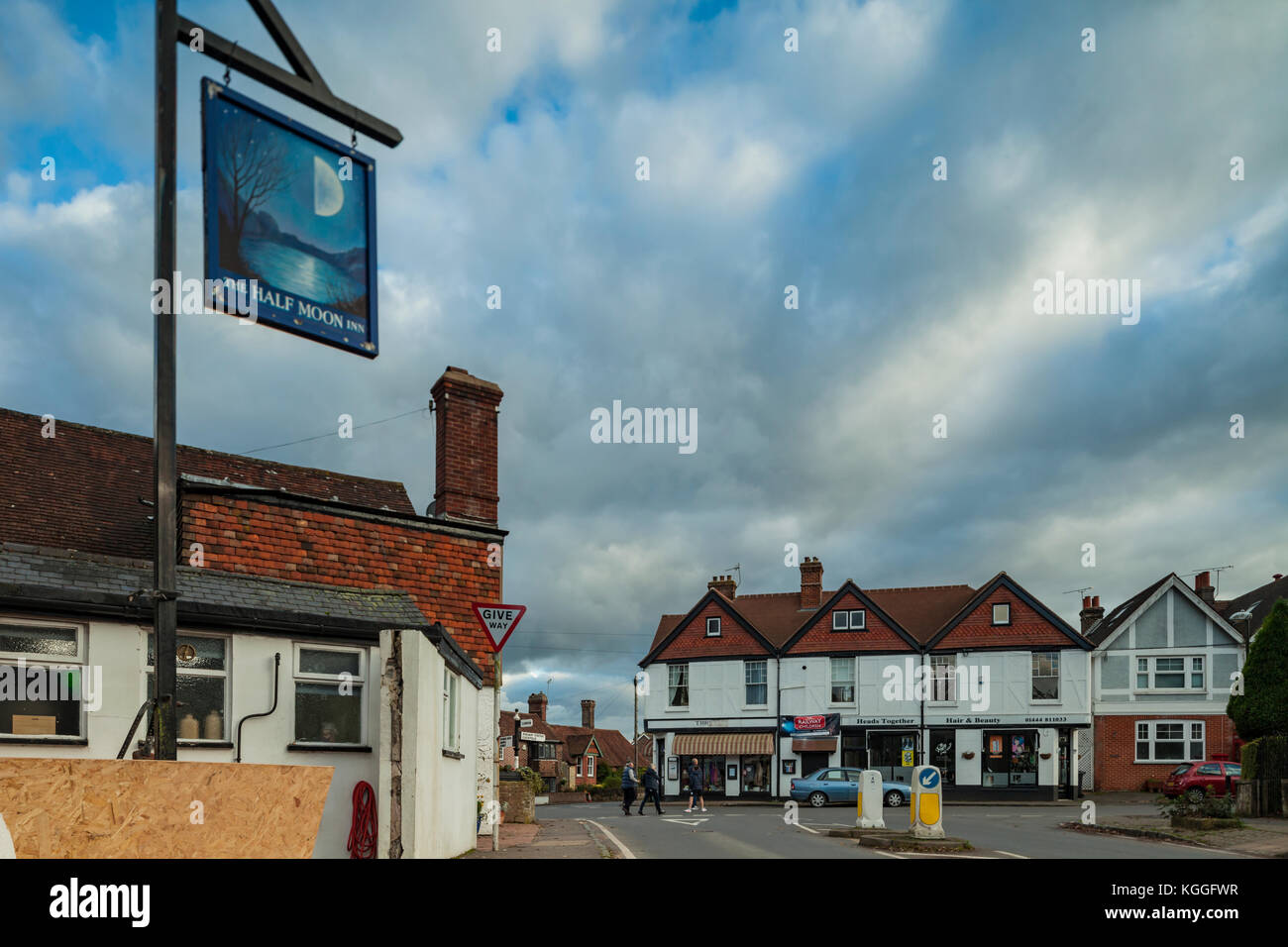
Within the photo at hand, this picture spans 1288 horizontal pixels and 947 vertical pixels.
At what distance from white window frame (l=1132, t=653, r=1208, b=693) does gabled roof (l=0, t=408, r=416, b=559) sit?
37.2 m

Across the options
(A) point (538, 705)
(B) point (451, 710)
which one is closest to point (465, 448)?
(B) point (451, 710)

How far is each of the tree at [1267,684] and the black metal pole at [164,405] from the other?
2979cm

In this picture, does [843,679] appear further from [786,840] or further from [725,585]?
[786,840]

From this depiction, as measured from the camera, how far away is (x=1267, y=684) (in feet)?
95.8

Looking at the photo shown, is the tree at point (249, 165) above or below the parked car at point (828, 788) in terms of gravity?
above

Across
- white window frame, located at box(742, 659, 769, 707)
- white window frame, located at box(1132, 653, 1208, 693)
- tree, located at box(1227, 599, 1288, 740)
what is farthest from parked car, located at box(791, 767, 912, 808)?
white window frame, located at box(1132, 653, 1208, 693)

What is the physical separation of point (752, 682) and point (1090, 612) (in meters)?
18.6

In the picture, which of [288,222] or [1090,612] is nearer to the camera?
[288,222]

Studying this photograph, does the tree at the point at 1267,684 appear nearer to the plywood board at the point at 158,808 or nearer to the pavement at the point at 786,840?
the pavement at the point at 786,840

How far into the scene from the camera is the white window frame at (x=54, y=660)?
1107 cm

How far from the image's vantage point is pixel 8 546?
1272 cm

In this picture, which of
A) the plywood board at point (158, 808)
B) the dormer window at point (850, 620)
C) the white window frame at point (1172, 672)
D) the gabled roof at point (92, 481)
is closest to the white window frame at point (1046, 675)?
the white window frame at point (1172, 672)
